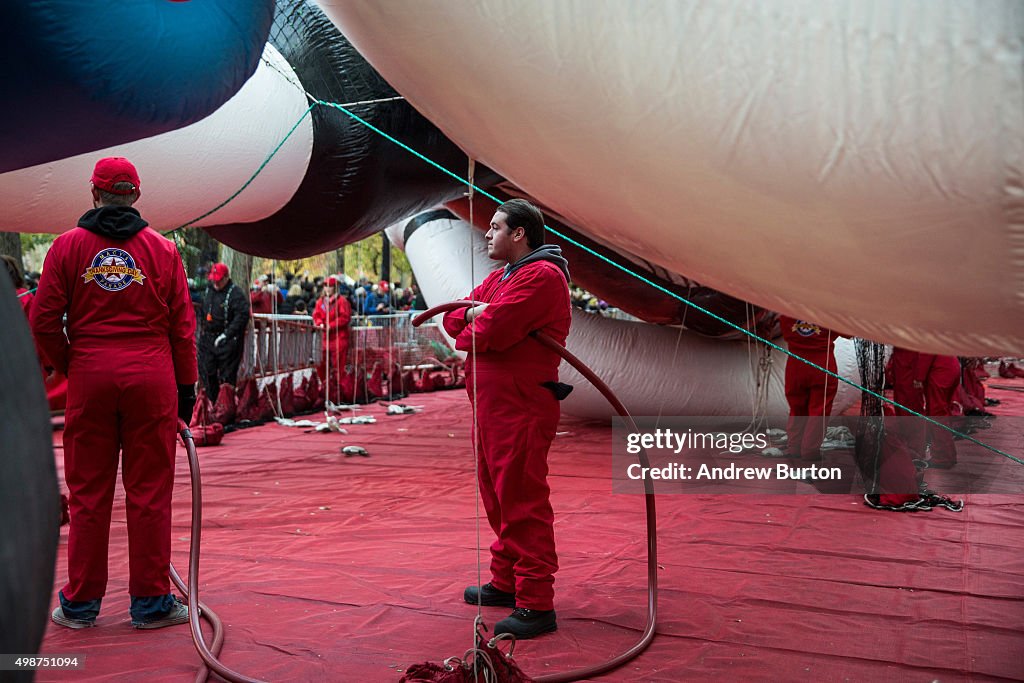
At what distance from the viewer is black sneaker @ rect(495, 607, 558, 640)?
2840mm

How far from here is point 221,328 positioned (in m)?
8.16

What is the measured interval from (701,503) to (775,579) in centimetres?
144

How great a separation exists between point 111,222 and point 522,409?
145cm

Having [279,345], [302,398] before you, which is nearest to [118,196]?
[302,398]

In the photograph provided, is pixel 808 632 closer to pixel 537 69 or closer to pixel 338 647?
pixel 338 647

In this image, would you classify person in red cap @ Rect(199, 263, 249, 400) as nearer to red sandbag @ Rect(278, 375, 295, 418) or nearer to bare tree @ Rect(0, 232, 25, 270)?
red sandbag @ Rect(278, 375, 295, 418)

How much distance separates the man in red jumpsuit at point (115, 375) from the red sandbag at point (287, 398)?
19.6ft

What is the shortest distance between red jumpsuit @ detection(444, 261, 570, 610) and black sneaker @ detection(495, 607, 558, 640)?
0.02m

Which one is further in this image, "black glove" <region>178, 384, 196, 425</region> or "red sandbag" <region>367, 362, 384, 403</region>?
"red sandbag" <region>367, 362, 384, 403</region>

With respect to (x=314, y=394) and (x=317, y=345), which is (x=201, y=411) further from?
(x=317, y=345)

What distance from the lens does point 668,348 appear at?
284 inches

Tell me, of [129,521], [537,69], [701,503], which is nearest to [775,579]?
[701,503]

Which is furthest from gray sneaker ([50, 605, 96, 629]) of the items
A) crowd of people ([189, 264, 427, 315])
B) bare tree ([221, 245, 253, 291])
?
bare tree ([221, 245, 253, 291])

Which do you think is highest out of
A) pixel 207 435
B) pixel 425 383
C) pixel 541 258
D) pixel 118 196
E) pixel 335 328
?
pixel 118 196
